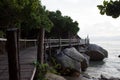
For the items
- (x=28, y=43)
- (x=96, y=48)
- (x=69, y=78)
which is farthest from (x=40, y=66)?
(x=96, y=48)

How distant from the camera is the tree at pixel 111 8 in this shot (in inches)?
231

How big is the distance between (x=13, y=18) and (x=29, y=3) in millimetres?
1479

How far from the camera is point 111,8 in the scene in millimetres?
5926

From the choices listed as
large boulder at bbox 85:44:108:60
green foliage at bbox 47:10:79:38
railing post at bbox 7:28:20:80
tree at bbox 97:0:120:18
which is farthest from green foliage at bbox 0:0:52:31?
green foliage at bbox 47:10:79:38

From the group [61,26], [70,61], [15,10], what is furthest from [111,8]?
[61,26]

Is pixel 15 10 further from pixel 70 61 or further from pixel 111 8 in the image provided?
pixel 111 8

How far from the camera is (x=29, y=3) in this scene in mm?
16453

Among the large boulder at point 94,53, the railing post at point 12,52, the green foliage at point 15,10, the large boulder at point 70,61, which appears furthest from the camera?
the large boulder at point 94,53

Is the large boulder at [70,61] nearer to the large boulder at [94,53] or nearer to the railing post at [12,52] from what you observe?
the railing post at [12,52]

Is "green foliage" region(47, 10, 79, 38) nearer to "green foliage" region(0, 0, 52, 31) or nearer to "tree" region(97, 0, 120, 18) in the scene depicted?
"green foliage" region(0, 0, 52, 31)

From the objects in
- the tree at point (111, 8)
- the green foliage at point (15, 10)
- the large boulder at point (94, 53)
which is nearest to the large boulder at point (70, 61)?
the green foliage at point (15, 10)

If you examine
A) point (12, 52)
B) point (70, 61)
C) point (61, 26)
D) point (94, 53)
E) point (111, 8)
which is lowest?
point (94, 53)

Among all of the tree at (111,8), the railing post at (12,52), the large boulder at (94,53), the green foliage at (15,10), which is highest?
the green foliage at (15,10)

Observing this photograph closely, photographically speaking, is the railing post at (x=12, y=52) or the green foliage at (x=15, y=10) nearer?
the railing post at (x=12, y=52)
